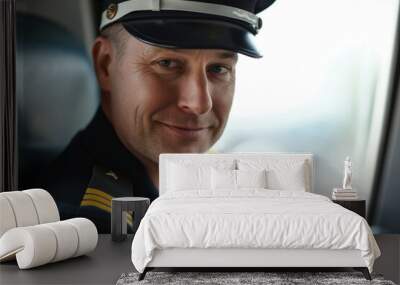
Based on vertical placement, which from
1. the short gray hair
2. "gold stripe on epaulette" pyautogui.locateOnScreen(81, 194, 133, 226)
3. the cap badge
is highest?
the cap badge

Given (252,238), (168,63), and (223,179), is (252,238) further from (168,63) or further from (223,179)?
(168,63)

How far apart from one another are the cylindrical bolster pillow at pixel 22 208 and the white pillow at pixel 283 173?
218 centimetres

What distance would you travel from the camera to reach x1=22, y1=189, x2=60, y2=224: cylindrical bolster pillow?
5598mm

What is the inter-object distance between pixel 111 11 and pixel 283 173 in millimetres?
2526

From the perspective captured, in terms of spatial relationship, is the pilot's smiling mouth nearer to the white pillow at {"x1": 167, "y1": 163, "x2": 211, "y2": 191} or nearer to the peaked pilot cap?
the white pillow at {"x1": 167, "y1": 163, "x2": 211, "y2": 191}

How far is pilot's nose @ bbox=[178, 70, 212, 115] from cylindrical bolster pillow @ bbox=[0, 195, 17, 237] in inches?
92.6

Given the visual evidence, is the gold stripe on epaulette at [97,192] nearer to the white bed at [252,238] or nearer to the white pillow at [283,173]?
the white pillow at [283,173]

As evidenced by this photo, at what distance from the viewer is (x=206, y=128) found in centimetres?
715

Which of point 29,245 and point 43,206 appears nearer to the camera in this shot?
point 29,245

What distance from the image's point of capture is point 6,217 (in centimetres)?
528

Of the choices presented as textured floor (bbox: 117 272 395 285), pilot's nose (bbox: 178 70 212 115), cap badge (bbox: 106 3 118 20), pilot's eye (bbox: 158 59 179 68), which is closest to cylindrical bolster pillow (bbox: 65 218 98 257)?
textured floor (bbox: 117 272 395 285)

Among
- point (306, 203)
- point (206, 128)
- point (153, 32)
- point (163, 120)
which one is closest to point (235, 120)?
point (206, 128)

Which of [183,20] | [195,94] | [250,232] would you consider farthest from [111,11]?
[250,232]

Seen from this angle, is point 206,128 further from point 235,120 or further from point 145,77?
point 145,77
